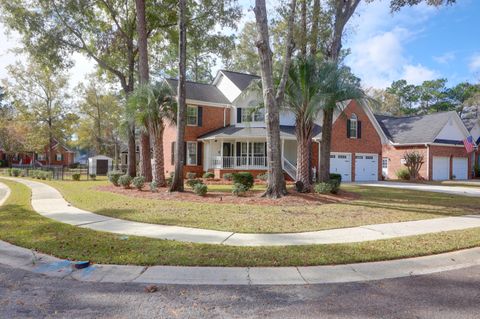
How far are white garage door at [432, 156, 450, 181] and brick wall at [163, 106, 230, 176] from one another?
61.5 feet

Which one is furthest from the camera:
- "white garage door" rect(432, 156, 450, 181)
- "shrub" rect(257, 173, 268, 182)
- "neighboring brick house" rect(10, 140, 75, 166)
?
"neighboring brick house" rect(10, 140, 75, 166)

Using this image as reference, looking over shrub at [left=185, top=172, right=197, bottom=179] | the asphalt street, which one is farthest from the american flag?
the asphalt street

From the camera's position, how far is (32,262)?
5.51 meters

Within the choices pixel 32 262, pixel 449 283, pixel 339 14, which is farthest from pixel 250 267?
pixel 339 14

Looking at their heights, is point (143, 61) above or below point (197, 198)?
above

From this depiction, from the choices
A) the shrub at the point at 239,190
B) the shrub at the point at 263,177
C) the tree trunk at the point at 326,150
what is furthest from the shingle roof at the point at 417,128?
the shrub at the point at 239,190

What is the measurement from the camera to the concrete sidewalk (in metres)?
4.78

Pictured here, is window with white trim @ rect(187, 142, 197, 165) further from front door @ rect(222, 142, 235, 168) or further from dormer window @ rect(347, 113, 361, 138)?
dormer window @ rect(347, 113, 361, 138)

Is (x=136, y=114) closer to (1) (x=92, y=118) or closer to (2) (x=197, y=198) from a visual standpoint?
(2) (x=197, y=198)

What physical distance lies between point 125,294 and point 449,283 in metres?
4.54

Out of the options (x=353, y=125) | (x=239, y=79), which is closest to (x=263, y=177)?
(x=239, y=79)

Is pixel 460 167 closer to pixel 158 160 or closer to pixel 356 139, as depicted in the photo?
pixel 356 139

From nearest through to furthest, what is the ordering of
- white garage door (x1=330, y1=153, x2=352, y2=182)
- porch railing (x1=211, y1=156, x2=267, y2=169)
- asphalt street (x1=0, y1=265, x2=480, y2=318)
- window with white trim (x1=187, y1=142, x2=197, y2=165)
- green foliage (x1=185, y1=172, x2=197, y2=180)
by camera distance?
asphalt street (x1=0, y1=265, x2=480, y2=318), green foliage (x1=185, y1=172, x2=197, y2=180), porch railing (x1=211, y1=156, x2=267, y2=169), window with white trim (x1=187, y1=142, x2=197, y2=165), white garage door (x1=330, y1=153, x2=352, y2=182)

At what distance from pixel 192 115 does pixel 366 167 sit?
14.9m
